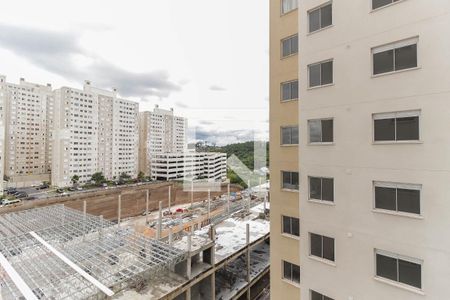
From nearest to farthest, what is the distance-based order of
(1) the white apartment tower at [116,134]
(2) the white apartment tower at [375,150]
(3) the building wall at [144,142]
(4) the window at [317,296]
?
(2) the white apartment tower at [375,150] < (4) the window at [317,296] < (1) the white apartment tower at [116,134] < (3) the building wall at [144,142]

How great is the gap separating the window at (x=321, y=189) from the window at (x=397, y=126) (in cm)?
127

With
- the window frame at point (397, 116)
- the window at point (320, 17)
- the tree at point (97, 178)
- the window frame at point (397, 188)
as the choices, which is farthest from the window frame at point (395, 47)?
the tree at point (97, 178)

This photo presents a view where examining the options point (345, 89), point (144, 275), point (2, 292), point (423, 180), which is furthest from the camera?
point (144, 275)

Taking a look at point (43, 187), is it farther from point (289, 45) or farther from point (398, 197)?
point (398, 197)

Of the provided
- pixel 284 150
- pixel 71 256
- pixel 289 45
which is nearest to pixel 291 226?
pixel 284 150

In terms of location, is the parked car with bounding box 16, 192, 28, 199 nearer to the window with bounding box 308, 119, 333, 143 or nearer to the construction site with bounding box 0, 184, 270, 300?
the construction site with bounding box 0, 184, 270, 300

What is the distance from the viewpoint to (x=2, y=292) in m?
6.97

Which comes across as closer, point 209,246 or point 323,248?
point 323,248

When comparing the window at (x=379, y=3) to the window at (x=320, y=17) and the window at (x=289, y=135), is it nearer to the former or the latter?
the window at (x=320, y=17)

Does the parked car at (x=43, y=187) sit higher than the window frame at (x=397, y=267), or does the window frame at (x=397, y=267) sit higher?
the window frame at (x=397, y=267)

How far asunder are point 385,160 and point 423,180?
613 millimetres

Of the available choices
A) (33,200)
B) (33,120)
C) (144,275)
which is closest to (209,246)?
(144,275)

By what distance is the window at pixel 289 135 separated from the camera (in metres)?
6.29

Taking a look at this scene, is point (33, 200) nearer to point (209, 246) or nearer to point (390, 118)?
point (209, 246)
